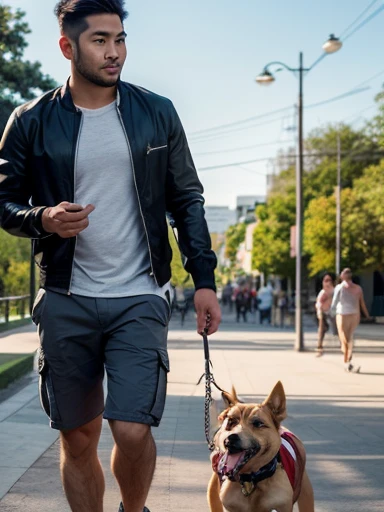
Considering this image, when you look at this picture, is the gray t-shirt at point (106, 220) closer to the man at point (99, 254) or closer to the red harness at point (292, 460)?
the man at point (99, 254)

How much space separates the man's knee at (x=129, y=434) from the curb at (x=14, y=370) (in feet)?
26.5

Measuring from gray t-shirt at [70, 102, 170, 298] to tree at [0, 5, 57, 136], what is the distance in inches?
784

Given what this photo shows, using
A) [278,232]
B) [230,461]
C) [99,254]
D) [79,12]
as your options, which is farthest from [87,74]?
[278,232]

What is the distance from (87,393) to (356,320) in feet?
48.0

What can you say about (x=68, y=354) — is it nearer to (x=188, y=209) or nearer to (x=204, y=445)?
A: (x=188, y=209)

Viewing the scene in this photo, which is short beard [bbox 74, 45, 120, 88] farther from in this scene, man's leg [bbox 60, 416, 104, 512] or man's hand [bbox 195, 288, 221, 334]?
man's leg [bbox 60, 416, 104, 512]

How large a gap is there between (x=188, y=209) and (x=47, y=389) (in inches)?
35.7

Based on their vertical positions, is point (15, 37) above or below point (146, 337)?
above

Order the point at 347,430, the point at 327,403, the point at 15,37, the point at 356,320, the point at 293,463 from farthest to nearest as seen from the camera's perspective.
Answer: the point at 15,37 → the point at 356,320 → the point at 327,403 → the point at 347,430 → the point at 293,463

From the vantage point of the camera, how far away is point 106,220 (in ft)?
13.5

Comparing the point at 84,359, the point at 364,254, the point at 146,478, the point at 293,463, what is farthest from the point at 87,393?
the point at 364,254

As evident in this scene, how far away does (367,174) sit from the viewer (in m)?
57.1

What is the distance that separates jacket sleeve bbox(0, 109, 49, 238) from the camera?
4230 mm

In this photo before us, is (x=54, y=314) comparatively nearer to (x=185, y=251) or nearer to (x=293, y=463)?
(x=185, y=251)
